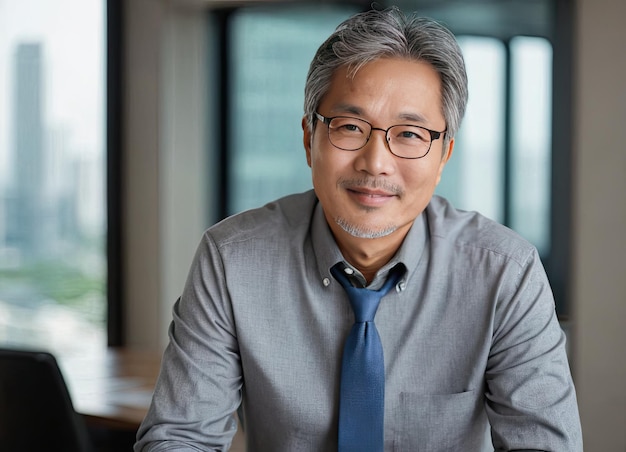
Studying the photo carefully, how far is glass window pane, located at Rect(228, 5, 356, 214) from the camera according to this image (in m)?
4.33

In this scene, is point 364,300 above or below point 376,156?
below

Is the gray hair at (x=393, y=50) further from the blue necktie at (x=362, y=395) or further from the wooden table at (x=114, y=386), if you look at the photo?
the wooden table at (x=114, y=386)

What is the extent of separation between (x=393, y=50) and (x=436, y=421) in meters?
0.71

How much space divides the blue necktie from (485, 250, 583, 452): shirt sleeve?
0.21 metres

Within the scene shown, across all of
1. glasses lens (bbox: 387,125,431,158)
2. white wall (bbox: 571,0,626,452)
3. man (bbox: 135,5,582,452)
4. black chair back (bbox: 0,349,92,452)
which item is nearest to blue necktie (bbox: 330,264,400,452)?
man (bbox: 135,5,582,452)

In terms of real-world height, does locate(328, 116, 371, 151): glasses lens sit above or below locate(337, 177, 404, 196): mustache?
above

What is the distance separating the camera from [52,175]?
14.8 ft

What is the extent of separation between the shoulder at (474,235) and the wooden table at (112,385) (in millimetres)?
1164

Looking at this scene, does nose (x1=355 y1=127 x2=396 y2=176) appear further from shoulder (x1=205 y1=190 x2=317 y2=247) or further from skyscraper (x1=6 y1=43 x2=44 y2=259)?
skyscraper (x1=6 y1=43 x2=44 y2=259)

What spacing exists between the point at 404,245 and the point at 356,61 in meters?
0.38

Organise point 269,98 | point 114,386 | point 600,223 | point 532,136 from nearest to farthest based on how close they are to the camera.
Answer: point 114,386 → point 600,223 → point 532,136 → point 269,98

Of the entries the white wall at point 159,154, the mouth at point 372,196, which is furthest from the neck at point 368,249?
the white wall at point 159,154

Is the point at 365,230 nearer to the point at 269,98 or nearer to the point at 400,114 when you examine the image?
the point at 400,114

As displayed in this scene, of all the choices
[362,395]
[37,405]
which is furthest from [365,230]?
[37,405]
